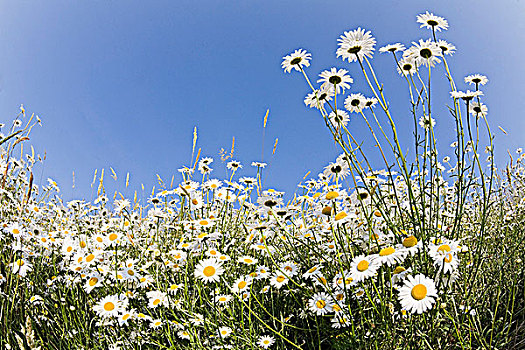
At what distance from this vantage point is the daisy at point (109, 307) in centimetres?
189

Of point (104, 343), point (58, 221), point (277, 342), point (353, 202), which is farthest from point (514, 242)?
point (58, 221)

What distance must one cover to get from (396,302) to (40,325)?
196 cm

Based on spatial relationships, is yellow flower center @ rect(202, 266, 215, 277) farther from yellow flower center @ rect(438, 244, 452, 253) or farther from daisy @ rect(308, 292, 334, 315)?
yellow flower center @ rect(438, 244, 452, 253)

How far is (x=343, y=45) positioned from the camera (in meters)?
1.57

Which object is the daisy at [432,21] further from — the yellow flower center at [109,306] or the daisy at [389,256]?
the yellow flower center at [109,306]

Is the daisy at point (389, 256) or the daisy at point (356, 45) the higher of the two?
the daisy at point (356, 45)

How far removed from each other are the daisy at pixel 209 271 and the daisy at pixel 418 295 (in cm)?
83

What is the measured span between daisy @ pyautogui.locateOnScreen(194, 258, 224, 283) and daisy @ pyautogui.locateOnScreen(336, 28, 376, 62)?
1.07m

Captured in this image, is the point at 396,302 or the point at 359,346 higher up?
the point at 396,302

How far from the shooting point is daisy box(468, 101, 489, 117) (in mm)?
1763

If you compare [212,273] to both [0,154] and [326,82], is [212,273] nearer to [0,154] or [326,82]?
[326,82]

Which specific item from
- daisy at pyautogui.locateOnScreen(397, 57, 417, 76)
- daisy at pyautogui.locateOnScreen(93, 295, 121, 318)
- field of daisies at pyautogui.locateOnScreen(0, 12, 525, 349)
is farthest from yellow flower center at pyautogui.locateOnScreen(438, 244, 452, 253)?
daisy at pyautogui.locateOnScreen(93, 295, 121, 318)

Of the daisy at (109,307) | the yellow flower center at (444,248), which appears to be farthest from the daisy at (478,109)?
the daisy at (109,307)

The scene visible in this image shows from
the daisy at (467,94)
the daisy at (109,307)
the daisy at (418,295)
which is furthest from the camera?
the daisy at (109,307)
